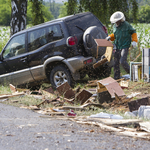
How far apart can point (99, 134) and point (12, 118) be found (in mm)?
1836

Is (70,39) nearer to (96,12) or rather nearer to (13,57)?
(13,57)

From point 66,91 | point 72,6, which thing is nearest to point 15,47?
point 66,91

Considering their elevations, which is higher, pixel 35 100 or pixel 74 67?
pixel 74 67

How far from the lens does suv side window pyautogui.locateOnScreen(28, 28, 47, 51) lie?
27.7 ft

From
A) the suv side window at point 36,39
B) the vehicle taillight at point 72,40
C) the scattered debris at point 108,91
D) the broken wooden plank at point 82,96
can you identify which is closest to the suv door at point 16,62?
the suv side window at point 36,39

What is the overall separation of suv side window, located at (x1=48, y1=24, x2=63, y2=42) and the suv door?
958 millimetres

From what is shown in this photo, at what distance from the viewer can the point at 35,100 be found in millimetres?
6555

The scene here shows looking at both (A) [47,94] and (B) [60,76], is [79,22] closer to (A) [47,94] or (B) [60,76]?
(B) [60,76]

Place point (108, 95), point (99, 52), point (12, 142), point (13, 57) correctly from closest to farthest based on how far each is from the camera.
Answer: point (12, 142), point (108, 95), point (99, 52), point (13, 57)

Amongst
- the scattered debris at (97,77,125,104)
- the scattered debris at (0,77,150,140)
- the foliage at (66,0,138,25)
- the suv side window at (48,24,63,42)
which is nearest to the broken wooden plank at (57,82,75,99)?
the scattered debris at (0,77,150,140)

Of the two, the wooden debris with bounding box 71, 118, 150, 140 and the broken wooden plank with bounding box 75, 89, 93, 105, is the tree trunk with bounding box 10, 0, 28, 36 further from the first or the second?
the wooden debris with bounding box 71, 118, 150, 140

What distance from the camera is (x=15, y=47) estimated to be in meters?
8.98

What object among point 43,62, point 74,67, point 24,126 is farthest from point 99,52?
point 24,126

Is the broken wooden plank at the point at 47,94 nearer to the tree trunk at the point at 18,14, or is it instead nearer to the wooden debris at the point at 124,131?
the wooden debris at the point at 124,131
